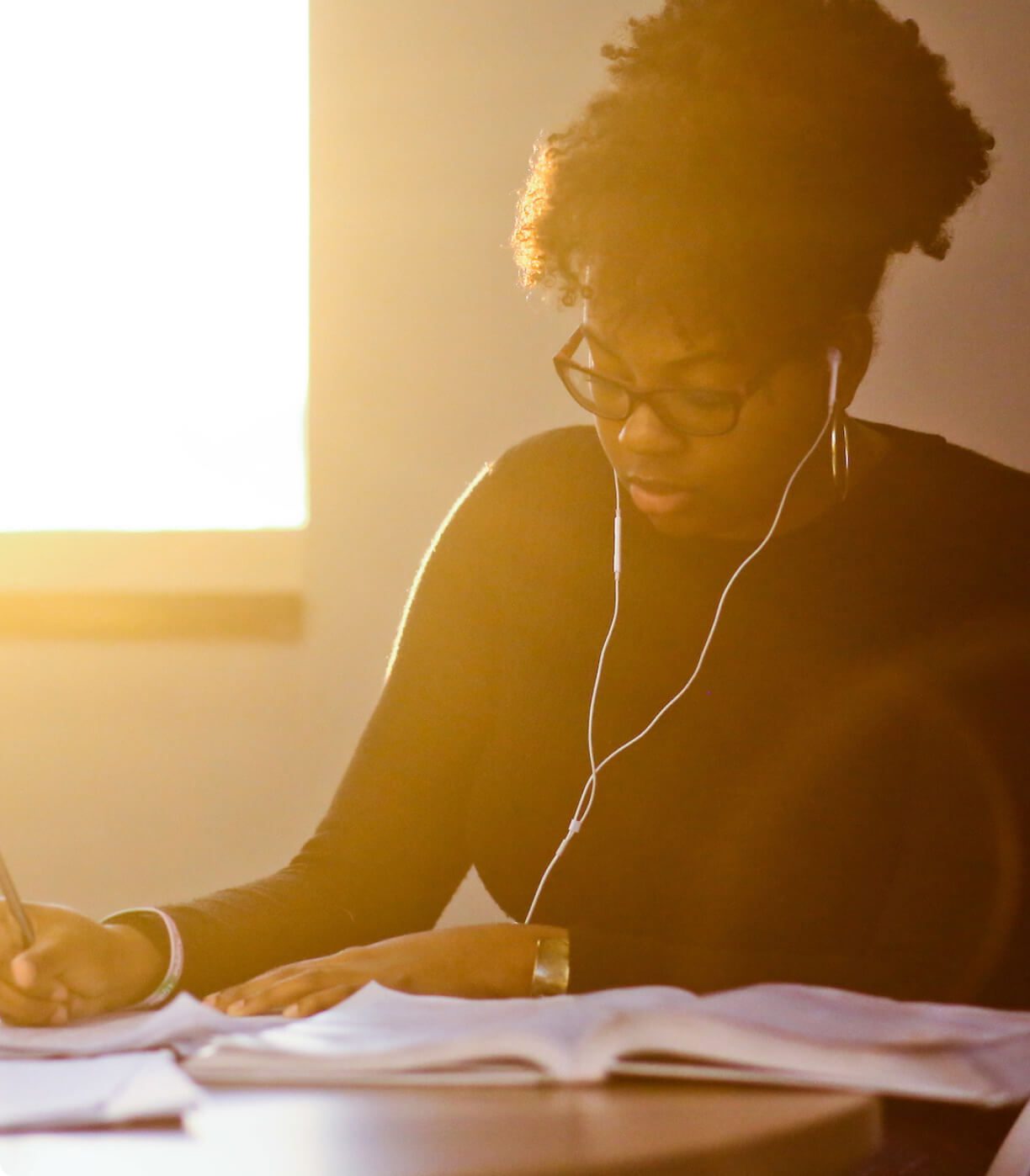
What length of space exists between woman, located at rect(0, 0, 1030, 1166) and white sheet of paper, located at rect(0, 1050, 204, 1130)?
1.15 feet

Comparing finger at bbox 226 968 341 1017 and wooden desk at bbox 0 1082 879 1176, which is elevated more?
finger at bbox 226 968 341 1017

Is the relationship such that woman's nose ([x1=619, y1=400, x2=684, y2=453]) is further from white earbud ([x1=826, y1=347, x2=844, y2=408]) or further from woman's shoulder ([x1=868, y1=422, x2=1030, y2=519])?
woman's shoulder ([x1=868, y1=422, x2=1030, y2=519])

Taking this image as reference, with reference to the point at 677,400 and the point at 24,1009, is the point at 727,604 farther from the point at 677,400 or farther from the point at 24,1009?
the point at 24,1009

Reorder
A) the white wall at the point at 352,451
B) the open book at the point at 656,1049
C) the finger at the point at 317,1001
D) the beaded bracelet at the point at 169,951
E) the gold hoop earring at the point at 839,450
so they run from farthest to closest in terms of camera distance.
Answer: the white wall at the point at 352,451
the gold hoop earring at the point at 839,450
the beaded bracelet at the point at 169,951
the finger at the point at 317,1001
the open book at the point at 656,1049

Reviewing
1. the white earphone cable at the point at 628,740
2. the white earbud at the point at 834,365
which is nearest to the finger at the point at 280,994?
the white earphone cable at the point at 628,740

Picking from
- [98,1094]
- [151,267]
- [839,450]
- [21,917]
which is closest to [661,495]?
[839,450]

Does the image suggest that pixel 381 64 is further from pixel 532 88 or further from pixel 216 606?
pixel 216 606

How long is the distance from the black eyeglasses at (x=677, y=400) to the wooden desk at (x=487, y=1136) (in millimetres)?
633

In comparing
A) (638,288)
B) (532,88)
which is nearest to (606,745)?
(638,288)

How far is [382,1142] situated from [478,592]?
90cm

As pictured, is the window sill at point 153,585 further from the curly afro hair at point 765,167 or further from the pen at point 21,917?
the pen at point 21,917

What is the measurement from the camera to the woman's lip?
119 centimetres

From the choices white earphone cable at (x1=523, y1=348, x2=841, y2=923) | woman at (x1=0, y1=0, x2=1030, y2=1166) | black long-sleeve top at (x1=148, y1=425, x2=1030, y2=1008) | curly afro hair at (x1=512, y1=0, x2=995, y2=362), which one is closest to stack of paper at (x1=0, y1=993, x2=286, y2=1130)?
woman at (x1=0, y1=0, x2=1030, y2=1166)

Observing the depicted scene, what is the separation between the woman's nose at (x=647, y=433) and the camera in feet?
3.69
